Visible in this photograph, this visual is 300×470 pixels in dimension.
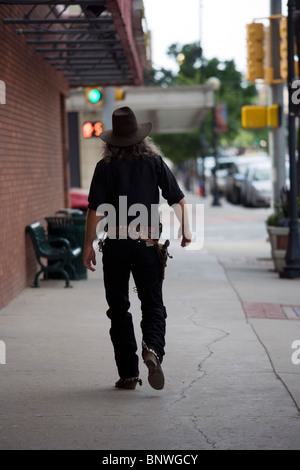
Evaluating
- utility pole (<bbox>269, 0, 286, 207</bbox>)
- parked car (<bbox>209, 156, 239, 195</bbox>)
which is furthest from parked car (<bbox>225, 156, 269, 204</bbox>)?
utility pole (<bbox>269, 0, 286, 207</bbox>)

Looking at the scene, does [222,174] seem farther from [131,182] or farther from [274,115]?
[131,182]

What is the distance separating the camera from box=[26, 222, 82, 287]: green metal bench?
1327cm

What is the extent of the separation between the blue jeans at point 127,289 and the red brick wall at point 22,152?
4478 mm

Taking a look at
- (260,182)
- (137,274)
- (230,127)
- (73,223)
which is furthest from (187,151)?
(137,274)

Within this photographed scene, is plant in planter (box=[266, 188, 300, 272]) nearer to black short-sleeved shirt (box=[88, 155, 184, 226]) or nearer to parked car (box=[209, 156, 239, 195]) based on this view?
black short-sleeved shirt (box=[88, 155, 184, 226])

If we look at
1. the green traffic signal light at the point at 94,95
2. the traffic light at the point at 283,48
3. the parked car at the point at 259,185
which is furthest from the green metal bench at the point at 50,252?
the parked car at the point at 259,185

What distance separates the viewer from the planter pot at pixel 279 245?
15.5 meters

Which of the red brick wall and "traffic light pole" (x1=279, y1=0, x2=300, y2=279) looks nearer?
the red brick wall

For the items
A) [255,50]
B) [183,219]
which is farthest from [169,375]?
[255,50]

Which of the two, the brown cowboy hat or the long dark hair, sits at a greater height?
the brown cowboy hat

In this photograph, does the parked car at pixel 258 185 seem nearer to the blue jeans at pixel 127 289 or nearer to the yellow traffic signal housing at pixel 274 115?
the yellow traffic signal housing at pixel 274 115

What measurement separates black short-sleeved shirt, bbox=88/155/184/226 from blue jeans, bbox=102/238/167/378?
0.21 metres

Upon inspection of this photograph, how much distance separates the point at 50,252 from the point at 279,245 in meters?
4.01

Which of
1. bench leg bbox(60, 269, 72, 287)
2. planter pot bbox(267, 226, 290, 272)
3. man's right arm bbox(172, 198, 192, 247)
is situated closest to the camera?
man's right arm bbox(172, 198, 192, 247)
